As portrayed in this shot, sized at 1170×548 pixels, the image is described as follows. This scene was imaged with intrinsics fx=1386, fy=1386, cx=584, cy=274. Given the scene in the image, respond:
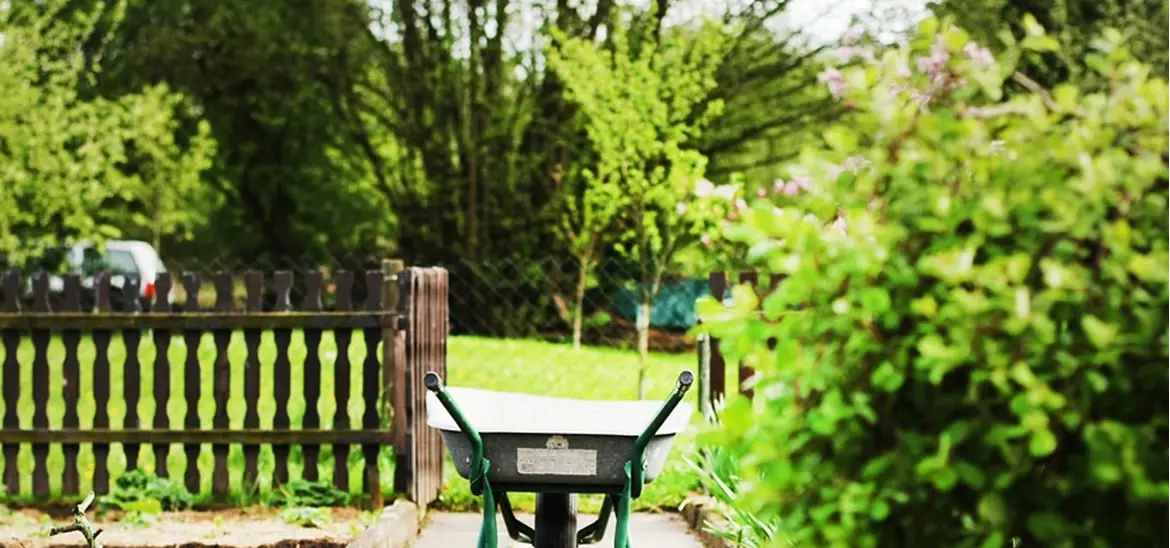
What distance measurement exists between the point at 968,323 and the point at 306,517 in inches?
182

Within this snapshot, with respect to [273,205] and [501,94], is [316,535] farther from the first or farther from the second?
[273,205]

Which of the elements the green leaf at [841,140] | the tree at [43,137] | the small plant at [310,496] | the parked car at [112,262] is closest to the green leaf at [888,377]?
the green leaf at [841,140]

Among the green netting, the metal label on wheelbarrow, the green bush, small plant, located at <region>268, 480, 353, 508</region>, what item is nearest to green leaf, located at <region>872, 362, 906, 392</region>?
the green bush

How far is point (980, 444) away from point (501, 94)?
1655 cm

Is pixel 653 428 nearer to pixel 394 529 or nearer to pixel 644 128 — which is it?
pixel 394 529

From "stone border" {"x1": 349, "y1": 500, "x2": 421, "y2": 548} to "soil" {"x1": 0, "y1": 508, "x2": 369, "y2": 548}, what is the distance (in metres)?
0.20

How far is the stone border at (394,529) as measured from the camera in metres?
5.43

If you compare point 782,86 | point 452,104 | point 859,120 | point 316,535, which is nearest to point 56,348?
point 452,104

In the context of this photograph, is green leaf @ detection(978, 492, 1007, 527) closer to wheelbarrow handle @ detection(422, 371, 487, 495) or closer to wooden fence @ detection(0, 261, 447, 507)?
wheelbarrow handle @ detection(422, 371, 487, 495)

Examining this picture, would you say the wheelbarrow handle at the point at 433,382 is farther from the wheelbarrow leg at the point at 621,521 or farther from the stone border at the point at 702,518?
the stone border at the point at 702,518

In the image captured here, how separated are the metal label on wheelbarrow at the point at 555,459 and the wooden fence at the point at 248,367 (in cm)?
276

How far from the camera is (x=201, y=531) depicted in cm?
636

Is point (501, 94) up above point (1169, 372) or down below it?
above

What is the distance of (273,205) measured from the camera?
1055 inches
